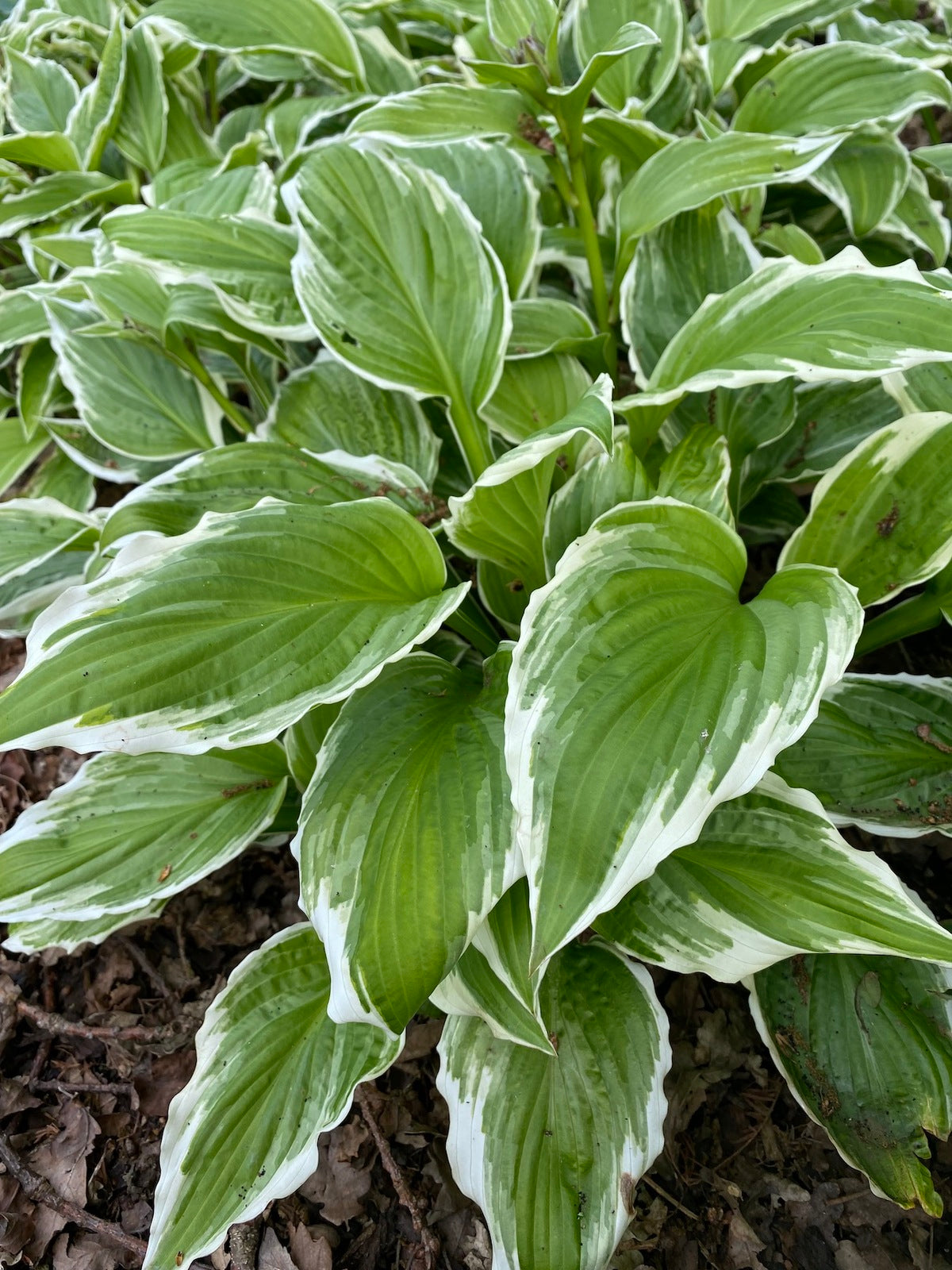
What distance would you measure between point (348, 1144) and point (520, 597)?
0.75 metres

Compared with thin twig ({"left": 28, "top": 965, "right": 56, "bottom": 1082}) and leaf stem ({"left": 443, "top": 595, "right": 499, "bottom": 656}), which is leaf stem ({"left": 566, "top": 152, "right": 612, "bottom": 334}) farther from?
thin twig ({"left": 28, "top": 965, "right": 56, "bottom": 1082})

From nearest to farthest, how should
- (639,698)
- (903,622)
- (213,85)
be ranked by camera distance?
(639,698) < (903,622) < (213,85)

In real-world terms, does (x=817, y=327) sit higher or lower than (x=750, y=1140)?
higher

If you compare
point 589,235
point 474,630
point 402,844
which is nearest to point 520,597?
point 474,630

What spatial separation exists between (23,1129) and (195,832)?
0.50 meters

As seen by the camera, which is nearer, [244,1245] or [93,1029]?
[244,1245]

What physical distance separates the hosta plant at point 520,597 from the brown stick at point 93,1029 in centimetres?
16

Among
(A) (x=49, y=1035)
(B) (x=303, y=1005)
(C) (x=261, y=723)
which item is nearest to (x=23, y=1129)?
(A) (x=49, y=1035)

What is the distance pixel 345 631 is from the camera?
85 cm

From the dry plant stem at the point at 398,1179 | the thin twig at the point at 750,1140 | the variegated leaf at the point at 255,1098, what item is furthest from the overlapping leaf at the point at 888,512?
the dry plant stem at the point at 398,1179

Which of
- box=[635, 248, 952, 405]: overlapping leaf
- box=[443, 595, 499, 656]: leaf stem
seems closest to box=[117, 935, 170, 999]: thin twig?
box=[443, 595, 499, 656]: leaf stem

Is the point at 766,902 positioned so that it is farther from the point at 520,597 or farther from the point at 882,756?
the point at 520,597

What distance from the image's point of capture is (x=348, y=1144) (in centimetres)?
109

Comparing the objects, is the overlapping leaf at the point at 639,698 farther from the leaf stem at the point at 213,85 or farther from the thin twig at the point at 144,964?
the leaf stem at the point at 213,85
